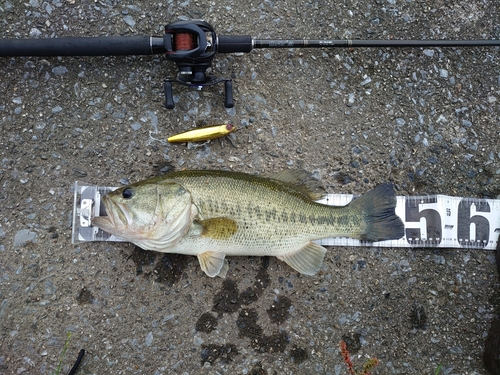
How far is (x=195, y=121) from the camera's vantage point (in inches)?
127

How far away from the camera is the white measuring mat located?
10.7 feet

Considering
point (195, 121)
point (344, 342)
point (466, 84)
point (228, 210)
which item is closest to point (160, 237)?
point (228, 210)

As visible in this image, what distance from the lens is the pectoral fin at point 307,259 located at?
3.03 meters

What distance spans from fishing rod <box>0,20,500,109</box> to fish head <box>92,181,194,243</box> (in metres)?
0.72

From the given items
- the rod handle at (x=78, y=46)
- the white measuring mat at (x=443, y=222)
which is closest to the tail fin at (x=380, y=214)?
the white measuring mat at (x=443, y=222)

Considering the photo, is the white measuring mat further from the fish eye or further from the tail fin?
the fish eye

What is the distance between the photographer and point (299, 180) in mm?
3090

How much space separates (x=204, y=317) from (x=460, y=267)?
2.15 metres

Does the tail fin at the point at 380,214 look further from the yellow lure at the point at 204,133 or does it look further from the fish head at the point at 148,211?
the fish head at the point at 148,211

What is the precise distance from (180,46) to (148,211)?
1167 millimetres

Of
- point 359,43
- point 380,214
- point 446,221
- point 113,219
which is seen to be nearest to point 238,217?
point 113,219

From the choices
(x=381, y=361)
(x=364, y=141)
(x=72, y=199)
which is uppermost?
(x=364, y=141)

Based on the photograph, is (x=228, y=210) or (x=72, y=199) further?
(x=72, y=199)

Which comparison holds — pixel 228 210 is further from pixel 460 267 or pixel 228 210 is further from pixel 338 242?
pixel 460 267
